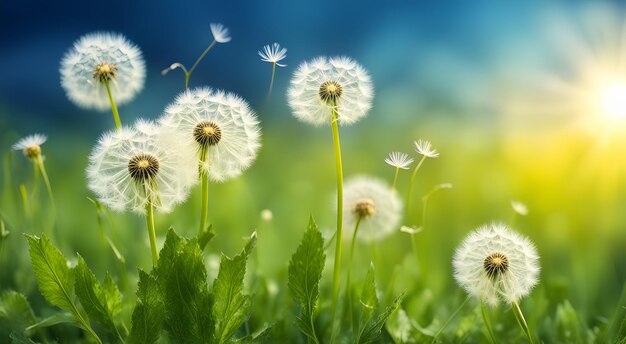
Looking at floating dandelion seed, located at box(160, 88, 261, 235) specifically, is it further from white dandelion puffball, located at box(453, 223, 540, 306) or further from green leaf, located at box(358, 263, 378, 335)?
white dandelion puffball, located at box(453, 223, 540, 306)

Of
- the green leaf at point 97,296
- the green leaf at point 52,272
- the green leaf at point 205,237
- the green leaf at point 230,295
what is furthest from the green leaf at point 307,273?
the green leaf at point 52,272

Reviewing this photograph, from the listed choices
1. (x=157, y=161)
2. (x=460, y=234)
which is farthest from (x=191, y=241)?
(x=460, y=234)

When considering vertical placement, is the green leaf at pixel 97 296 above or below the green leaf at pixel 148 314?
above

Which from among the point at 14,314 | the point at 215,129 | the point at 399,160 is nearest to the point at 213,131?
the point at 215,129

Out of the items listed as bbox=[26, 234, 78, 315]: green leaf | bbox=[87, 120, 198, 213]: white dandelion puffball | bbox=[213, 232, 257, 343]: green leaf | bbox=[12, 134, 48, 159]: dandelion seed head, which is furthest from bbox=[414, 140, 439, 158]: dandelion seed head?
bbox=[12, 134, 48, 159]: dandelion seed head

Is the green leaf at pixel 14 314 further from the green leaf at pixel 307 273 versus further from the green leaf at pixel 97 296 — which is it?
the green leaf at pixel 307 273

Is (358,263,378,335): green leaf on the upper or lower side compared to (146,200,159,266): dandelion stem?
lower

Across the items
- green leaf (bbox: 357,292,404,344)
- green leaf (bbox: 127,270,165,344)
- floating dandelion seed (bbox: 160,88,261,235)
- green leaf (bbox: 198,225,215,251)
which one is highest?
floating dandelion seed (bbox: 160,88,261,235)
